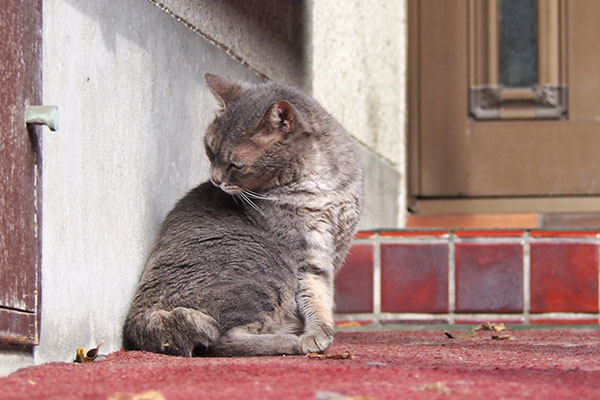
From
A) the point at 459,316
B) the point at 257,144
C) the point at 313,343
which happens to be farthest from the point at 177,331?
the point at 459,316

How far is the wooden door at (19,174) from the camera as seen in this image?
2002 millimetres

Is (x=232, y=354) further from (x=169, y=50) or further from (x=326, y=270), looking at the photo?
(x=169, y=50)

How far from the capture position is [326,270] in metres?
2.86

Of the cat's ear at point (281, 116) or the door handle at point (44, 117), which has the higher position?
the cat's ear at point (281, 116)

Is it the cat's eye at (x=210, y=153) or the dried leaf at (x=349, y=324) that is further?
the dried leaf at (x=349, y=324)

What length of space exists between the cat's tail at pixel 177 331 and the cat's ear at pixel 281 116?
2.26 ft

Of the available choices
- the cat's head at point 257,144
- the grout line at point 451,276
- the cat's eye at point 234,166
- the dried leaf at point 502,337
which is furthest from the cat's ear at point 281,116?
the grout line at point 451,276

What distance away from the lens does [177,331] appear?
2408 millimetres

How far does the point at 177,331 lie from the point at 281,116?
79 cm

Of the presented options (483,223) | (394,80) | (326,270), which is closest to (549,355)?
(326,270)

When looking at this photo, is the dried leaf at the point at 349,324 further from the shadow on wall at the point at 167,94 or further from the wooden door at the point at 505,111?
the wooden door at the point at 505,111

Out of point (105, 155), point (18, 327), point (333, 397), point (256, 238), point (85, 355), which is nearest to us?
point (333, 397)

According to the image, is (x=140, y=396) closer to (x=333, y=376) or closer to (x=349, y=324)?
(x=333, y=376)

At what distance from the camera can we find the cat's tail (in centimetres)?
240
